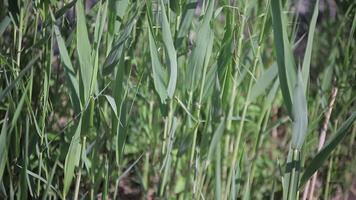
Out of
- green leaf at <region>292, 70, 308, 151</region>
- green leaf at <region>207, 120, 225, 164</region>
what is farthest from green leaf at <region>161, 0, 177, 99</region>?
green leaf at <region>292, 70, 308, 151</region>

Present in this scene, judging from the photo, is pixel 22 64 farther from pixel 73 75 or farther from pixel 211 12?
pixel 211 12

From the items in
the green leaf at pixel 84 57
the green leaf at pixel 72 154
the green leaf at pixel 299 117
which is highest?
the green leaf at pixel 84 57

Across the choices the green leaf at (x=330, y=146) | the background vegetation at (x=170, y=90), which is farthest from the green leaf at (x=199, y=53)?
the green leaf at (x=330, y=146)

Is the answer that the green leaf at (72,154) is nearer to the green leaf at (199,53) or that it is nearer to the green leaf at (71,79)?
the green leaf at (71,79)

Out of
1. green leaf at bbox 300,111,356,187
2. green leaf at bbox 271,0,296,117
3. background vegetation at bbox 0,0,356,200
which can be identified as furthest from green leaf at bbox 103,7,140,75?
green leaf at bbox 300,111,356,187

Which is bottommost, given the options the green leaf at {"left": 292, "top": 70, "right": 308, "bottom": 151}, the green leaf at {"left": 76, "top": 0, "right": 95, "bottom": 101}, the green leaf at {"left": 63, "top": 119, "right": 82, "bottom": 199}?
the green leaf at {"left": 63, "top": 119, "right": 82, "bottom": 199}

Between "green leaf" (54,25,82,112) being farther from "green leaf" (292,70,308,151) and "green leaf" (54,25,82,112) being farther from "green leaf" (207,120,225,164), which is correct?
"green leaf" (292,70,308,151)

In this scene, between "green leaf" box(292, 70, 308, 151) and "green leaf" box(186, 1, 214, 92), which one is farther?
"green leaf" box(186, 1, 214, 92)

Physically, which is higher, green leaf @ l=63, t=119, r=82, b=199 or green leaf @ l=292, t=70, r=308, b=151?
green leaf @ l=292, t=70, r=308, b=151

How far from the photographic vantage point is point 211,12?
3.45ft

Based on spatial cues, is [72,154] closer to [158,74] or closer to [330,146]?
[158,74]

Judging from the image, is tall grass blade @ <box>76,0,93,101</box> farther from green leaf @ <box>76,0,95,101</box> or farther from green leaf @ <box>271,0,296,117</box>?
green leaf @ <box>271,0,296,117</box>

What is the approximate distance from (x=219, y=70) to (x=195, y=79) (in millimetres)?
48

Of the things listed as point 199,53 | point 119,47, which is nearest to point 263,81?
point 199,53
